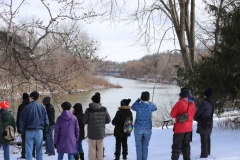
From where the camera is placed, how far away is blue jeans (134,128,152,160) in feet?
21.3

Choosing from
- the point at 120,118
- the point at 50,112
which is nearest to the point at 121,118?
the point at 120,118

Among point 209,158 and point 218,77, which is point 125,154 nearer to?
point 209,158

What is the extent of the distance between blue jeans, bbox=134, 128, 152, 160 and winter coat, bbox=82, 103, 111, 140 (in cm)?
77

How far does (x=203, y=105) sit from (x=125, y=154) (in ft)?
7.32

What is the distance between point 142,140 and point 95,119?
1.15 metres

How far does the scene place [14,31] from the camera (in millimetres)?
8344

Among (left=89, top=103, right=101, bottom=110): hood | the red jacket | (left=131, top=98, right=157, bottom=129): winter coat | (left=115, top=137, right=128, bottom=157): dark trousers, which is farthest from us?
(left=115, top=137, right=128, bottom=157): dark trousers

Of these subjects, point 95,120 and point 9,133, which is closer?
point 95,120

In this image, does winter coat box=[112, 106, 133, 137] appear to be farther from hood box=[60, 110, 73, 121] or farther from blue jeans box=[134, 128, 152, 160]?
hood box=[60, 110, 73, 121]

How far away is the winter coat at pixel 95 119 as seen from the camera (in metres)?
6.32

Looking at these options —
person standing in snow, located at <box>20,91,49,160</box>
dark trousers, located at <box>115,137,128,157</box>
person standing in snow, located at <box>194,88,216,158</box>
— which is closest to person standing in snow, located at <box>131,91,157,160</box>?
dark trousers, located at <box>115,137,128,157</box>

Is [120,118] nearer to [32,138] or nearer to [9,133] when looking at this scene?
[32,138]

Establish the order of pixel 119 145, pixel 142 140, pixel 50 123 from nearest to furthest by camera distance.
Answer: pixel 142 140 → pixel 119 145 → pixel 50 123

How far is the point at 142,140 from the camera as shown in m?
6.59
